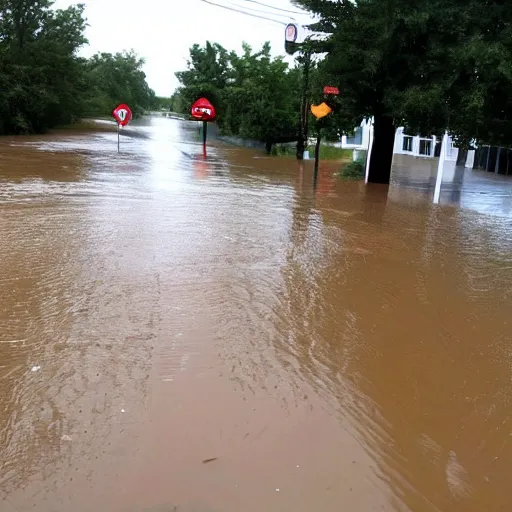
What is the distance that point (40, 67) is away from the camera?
30.6m

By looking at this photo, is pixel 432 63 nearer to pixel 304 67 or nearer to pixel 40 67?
pixel 304 67

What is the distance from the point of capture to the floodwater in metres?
2.81

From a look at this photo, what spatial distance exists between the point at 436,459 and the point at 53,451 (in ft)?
6.87

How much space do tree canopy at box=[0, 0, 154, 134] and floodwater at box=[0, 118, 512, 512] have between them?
23.0 meters

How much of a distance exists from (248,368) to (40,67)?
103ft

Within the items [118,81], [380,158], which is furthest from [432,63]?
[118,81]

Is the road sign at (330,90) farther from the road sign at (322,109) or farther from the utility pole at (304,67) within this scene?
the utility pole at (304,67)

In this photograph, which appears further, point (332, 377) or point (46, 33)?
point (46, 33)

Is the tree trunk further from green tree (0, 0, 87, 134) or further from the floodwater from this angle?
green tree (0, 0, 87, 134)

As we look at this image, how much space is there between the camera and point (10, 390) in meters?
3.52

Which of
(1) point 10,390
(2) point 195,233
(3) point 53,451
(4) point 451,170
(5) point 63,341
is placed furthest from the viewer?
(4) point 451,170

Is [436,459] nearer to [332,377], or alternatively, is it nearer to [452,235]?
[332,377]

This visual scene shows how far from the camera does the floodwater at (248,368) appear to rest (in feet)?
9.21

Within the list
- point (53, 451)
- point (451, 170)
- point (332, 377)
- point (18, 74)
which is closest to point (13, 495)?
point (53, 451)
